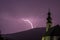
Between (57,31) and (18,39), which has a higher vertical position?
(18,39)

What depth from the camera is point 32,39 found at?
135 metres

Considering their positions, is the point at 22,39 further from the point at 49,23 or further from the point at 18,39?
the point at 49,23

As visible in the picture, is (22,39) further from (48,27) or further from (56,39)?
(56,39)

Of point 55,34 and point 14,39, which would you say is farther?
point 14,39

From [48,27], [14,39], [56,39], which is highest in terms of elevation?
[14,39]

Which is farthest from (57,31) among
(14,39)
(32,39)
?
(32,39)

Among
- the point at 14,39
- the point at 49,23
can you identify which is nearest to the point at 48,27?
the point at 49,23

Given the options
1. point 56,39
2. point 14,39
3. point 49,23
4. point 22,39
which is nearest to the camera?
point 56,39

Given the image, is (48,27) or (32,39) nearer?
(48,27)

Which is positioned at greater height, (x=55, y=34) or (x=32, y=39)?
(x=32, y=39)

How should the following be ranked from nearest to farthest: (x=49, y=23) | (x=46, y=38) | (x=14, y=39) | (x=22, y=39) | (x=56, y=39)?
(x=56, y=39), (x=46, y=38), (x=49, y=23), (x=14, y=39), (x=22, y=39)

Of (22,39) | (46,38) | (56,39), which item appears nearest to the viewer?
(56,39)

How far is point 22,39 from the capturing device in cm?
13188

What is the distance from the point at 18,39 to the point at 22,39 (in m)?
4.11
